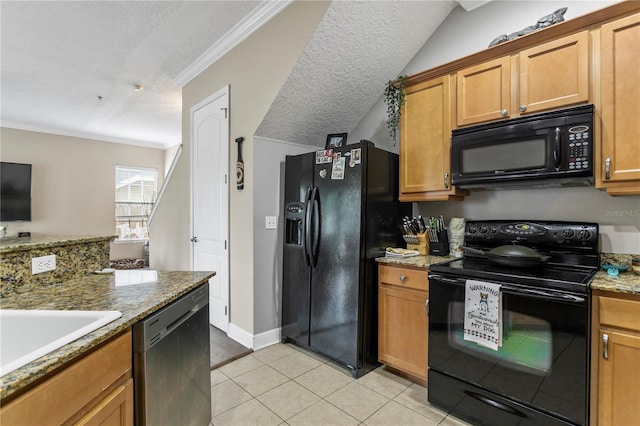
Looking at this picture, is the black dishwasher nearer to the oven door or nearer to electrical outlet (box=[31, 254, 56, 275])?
electrical outlet (box=[31, 254, 56, 275])

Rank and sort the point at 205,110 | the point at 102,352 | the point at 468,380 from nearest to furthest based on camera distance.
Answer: the point at 102,352, the point at 468,380, the point at 205,110

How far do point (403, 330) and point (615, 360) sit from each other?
1.13 m

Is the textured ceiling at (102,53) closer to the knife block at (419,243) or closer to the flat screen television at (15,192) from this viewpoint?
the flat screen television at (15,192)

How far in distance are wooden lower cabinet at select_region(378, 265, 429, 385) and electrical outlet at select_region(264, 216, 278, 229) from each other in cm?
111

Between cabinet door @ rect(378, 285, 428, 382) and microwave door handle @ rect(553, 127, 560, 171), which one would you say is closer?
microwave door handle @ rect(553, 127, 560, 171)

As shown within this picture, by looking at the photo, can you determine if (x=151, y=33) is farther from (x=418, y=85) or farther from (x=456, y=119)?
(x=456, y=119)

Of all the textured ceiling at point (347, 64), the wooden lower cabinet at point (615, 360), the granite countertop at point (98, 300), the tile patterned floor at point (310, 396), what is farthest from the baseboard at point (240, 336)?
the wooden lower cabinet at point (615, 360)

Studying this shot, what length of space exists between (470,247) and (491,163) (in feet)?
2.10

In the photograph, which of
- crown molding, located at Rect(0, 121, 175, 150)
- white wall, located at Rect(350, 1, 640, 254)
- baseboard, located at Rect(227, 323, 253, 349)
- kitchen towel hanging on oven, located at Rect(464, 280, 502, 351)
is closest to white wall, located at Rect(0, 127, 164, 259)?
crown molding, located at Rect(0, 121, 175, 150)

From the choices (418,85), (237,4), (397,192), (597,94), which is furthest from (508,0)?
(237,4)

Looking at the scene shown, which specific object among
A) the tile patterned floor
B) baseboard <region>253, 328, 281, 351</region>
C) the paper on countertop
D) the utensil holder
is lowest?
the tile patterned floor

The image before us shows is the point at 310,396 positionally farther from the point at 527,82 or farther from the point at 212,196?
the point at 527,82

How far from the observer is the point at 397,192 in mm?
2754

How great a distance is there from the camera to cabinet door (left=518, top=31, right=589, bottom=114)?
1.81 m
